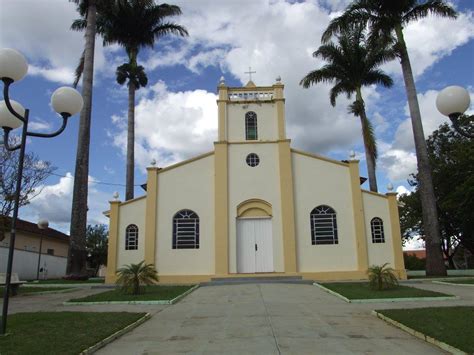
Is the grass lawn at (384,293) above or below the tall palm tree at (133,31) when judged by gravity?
below

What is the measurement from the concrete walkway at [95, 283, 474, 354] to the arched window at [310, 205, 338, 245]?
7708mm

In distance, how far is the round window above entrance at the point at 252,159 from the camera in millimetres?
19766

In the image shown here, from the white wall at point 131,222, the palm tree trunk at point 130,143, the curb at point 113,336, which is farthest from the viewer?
the palm tree trunk at point 130,143

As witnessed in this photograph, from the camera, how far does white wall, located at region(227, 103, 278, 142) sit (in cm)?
2025

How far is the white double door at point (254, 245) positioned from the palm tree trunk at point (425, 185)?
6678 mm

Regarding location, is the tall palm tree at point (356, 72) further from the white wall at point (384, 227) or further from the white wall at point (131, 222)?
the white wall at point (131, 222)

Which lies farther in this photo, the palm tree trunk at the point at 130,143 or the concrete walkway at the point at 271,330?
the palm tree trunk at the point at 130,143

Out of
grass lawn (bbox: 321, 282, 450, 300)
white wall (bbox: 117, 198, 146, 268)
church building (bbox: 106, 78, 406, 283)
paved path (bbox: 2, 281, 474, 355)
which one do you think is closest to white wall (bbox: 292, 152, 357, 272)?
church building (bbox: 106, 78, 406, 283)

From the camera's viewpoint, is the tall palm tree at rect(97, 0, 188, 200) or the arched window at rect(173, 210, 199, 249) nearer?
the arched window at rect(173, 210, 199, 249)

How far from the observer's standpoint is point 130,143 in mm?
24922

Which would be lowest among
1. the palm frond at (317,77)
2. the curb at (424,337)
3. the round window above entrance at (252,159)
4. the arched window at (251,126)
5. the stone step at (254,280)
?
the curb at (424,337)

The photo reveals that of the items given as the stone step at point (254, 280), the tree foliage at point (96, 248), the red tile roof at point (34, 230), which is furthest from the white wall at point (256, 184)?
the tree foliage at point (96, 248)

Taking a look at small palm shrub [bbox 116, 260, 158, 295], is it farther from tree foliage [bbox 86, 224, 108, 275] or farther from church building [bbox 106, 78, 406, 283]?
tree foliage [bbox 86, 224, 108, 275]

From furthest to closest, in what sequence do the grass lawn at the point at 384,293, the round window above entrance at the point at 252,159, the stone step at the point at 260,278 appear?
the round window above entrance at the point at 252,159
the stone step at the point at 260,278
the grass lawn at the point at 384,293
